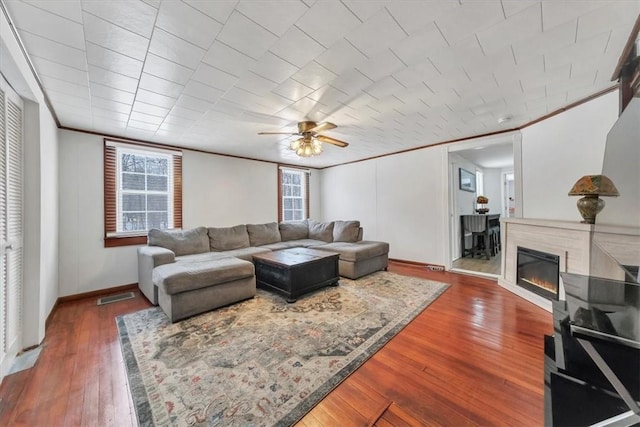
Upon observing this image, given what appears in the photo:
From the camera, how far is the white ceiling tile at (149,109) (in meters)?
2.55

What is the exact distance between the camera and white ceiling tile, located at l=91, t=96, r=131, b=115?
7.97 ft

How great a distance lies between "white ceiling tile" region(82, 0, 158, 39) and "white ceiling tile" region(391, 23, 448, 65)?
1.56m

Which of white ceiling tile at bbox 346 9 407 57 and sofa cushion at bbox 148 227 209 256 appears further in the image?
sofa cushion at bbox 148 227 209 256

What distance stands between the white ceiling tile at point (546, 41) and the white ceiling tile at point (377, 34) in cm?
90

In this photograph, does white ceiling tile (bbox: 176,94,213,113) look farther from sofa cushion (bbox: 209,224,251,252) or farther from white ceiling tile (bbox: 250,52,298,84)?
sofa cushion (bbox: 209,224,251,252)

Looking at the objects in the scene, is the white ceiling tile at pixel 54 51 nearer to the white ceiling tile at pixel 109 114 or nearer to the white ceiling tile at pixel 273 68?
the white ceiling tile at pixel 109 114

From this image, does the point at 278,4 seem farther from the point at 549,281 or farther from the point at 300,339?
the point at 549,281

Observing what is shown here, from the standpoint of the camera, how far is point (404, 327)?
7.59 feet

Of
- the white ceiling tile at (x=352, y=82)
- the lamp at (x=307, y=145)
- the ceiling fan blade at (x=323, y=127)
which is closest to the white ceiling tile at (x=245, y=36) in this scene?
the white ceiling tile at (x=352, y=82)

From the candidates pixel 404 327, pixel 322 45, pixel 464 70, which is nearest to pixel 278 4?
pixel 322 45

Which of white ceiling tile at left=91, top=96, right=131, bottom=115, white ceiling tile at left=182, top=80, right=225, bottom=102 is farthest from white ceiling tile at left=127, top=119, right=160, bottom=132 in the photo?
white ceiling tile at left=182, top=80, right=225, bottom=102

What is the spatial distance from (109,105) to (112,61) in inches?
40.3

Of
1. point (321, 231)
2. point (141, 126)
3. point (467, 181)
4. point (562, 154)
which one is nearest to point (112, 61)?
point (141, 126)

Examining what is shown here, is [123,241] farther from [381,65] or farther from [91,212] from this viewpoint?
[381,65]
